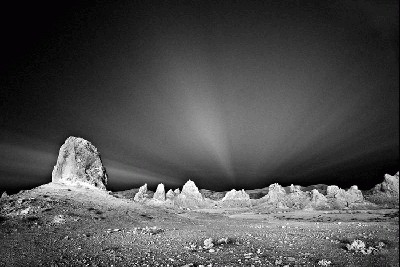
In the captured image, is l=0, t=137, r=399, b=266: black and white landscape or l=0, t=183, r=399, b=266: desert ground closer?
l=0, t=183, r=399, b=266: desert ground

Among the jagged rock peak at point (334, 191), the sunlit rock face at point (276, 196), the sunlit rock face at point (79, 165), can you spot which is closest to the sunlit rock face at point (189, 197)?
the sunlit rock face at point (276, 196)

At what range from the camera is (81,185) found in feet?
184

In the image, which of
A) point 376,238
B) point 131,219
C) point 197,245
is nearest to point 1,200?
point 131,219

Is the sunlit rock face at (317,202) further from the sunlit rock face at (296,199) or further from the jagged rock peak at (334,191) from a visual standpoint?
the jagged rock peak at (334,191)

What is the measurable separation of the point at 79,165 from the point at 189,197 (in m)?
130

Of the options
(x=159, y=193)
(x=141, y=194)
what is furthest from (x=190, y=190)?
(x=141, y=194)

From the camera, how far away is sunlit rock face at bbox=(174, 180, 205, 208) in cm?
17475

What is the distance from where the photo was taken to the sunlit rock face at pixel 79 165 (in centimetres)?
5830

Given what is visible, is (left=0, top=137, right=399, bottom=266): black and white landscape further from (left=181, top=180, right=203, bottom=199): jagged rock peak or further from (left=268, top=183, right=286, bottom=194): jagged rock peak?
(left=268, top=183, right=286, bottom=194): jagged rock peak

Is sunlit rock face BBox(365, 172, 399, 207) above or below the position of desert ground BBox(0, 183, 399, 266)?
above

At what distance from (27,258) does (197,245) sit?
517 inches

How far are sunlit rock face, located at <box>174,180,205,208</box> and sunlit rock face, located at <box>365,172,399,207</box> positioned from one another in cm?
11080

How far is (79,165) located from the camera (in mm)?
59781

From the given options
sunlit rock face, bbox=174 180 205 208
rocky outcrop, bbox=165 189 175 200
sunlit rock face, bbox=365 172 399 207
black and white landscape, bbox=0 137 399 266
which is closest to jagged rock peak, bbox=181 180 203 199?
sunlit rock face, bbox=174 180 205 208
